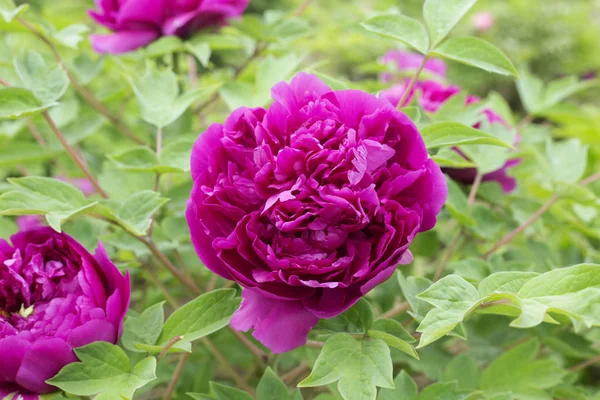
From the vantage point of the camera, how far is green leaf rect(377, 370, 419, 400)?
1.68ft

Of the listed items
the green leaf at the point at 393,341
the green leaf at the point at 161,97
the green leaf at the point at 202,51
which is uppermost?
the green leaf at the point at 202,51

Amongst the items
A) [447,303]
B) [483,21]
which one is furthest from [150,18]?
[483,21]

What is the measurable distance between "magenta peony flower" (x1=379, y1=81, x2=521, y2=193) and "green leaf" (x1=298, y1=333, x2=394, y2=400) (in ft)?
1.05

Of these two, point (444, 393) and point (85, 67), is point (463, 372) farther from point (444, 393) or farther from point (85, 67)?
point (85, 67)

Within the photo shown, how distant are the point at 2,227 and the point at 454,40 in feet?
A: 1.60

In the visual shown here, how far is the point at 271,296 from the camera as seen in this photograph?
0.42 metres

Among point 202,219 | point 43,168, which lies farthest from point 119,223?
point 43,168

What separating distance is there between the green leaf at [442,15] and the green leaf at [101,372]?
1.22ft

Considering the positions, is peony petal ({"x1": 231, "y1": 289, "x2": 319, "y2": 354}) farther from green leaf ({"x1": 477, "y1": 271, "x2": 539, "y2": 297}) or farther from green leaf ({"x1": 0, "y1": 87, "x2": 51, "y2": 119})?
green leaf ({"x1": 0, "y1": 87, "x2": 51, "y2": 119})

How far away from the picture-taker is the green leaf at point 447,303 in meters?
0.39

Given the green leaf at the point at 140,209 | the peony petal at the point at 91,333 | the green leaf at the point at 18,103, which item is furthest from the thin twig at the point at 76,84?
the peony petal at the point at 91,333

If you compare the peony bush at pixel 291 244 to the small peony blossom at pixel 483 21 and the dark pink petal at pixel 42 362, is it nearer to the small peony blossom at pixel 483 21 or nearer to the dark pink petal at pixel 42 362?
the dark pink petal at pixel 42 362

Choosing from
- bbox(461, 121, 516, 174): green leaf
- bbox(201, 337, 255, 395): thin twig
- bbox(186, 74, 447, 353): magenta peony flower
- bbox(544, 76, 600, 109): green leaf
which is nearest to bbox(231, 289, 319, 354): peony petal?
bbox(186, 74, 447, 353): magenta peony flower

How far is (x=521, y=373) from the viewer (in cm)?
62
